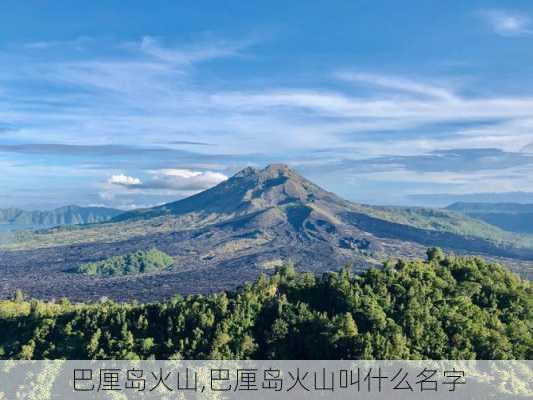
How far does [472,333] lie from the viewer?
51.3 meters

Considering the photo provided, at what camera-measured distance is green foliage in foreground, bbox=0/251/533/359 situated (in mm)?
49375

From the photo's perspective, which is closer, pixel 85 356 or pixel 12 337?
pixel 85 356

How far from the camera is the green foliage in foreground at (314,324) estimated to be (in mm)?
49375

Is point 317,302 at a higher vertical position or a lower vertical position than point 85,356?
higher

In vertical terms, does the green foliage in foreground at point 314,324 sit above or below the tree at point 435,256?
Result: below

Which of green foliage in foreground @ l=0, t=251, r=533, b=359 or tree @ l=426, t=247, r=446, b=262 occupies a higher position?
tree @ l=426, t=247, r=446, b=262

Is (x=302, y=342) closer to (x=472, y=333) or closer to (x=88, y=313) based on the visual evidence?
(x=472, y=333)

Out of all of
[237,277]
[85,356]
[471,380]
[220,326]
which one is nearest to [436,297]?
[471,380]

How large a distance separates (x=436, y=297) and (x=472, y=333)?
544cm

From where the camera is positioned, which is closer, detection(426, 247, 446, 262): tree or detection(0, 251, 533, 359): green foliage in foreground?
detection(0, 251, 533, 359): green foliage in foreground

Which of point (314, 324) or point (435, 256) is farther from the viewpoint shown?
point (435, 256)

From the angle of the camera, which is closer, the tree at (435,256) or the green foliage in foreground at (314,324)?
the green foliage in foreground at (314,324)

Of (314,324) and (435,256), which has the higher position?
(435,256)

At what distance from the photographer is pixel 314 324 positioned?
2008 inches
